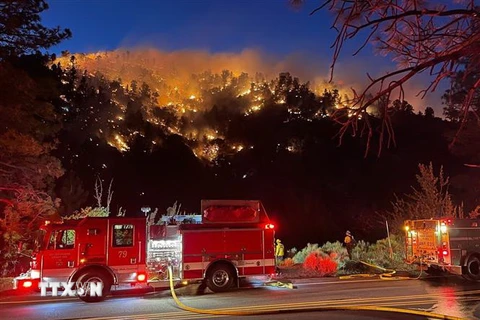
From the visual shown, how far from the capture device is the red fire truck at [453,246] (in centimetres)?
1455

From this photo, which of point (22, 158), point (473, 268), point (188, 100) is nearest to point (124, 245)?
point (22, 158)

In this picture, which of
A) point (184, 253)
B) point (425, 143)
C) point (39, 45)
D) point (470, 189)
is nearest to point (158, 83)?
point (425, 143)

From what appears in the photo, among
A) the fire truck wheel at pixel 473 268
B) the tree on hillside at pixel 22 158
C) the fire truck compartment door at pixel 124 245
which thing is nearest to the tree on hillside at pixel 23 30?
the tree on hillside at pixel 22 158

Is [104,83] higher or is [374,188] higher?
[104,83]

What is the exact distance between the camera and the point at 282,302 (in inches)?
415

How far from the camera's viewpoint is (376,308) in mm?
9062

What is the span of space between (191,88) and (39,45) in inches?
Result: 3372

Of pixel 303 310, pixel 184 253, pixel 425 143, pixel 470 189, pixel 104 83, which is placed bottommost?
pixel 303 310

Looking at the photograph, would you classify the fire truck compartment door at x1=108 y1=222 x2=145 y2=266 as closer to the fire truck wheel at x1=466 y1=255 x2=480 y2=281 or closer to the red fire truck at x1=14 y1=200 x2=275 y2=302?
the red fire truck at x1=14 y1=200 x2=275 y2=302

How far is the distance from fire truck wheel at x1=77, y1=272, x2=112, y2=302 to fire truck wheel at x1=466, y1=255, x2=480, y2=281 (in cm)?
1102

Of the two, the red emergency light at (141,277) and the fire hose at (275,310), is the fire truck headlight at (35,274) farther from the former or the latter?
the fire hose at (275,310)

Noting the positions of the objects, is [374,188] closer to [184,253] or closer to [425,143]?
[425,143]

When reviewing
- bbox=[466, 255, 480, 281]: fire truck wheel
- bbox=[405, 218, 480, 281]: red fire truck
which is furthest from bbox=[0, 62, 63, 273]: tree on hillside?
bbox=[466, 255, 480, 281]: fire truck wheel

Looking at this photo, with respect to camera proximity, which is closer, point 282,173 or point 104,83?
point 282,173
